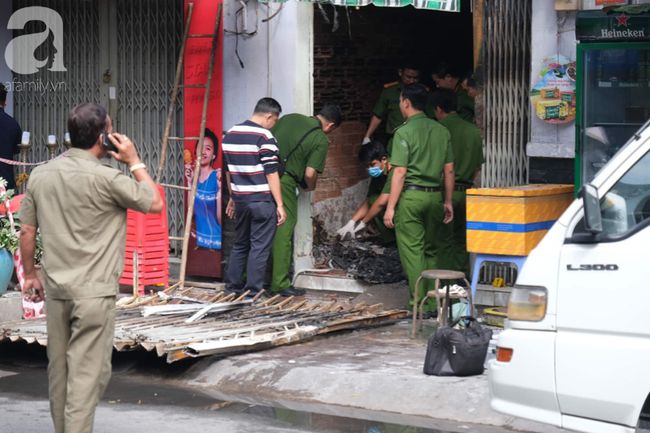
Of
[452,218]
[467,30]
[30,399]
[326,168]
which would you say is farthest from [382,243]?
[30,399]

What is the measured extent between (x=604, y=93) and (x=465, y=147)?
1.93 meters

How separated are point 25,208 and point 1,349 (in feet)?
11.4

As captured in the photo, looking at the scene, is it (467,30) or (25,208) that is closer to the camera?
(25,208)

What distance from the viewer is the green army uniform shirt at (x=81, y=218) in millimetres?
4859

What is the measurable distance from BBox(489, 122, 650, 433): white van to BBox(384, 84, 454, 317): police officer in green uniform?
3.99m

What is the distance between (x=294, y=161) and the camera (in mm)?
9703

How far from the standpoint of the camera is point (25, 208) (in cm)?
501

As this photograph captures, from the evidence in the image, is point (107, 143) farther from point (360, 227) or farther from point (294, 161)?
point (360, 227)

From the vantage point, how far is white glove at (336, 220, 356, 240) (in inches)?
423

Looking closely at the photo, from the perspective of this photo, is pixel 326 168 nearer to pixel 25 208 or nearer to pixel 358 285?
pixel 358 285

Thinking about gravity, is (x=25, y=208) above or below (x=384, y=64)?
below

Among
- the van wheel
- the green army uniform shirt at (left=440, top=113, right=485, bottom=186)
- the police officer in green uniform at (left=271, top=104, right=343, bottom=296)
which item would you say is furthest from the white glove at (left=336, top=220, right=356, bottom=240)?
the van wheel

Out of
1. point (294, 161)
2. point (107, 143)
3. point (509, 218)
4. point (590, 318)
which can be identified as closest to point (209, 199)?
point (294, 161)

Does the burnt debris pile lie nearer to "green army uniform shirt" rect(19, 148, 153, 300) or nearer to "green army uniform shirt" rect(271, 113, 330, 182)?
"green army uniform shirt" rect(271, 113, 330, 182)
